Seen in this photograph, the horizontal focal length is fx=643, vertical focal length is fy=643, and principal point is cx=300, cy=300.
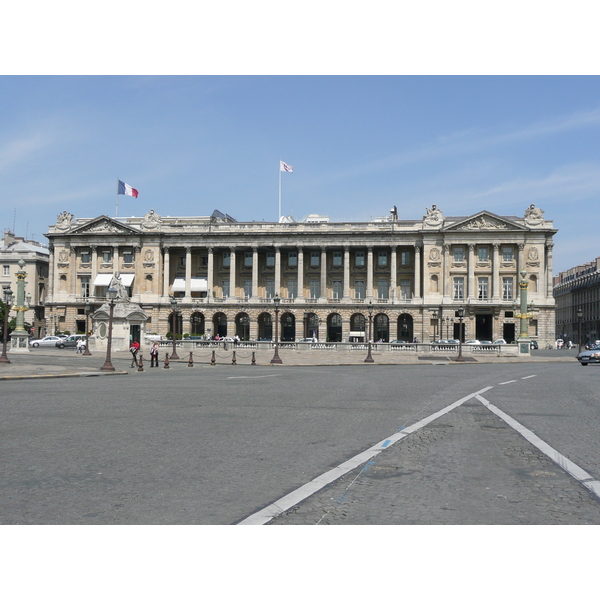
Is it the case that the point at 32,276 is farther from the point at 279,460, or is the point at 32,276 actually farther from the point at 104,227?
the point at 279,460

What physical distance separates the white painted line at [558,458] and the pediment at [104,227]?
293 feet

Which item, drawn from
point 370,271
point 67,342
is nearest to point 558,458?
point 67,342

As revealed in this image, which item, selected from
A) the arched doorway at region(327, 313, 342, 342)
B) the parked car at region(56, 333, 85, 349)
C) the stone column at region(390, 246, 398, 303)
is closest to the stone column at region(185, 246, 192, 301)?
the arched doorway at region(327, 313, 342, 342)

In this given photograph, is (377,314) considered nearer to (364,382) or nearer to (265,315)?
(265,315)

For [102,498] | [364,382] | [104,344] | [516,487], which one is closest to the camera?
[102,498]

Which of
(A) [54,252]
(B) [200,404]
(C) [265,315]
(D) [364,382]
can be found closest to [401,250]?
(C) [265,315]

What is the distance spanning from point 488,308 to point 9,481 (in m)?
86.2

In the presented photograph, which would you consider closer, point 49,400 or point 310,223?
point 49,400

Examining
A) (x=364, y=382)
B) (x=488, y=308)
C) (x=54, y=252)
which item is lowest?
(x=364, y=382)

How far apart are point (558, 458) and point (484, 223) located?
279 feet

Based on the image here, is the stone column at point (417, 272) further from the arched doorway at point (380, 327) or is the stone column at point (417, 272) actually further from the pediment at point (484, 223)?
the arched doorway at point (380, 327)

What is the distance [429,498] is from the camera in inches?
279

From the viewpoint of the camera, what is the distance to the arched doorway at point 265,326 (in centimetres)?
9606

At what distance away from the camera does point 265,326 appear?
319 feet
